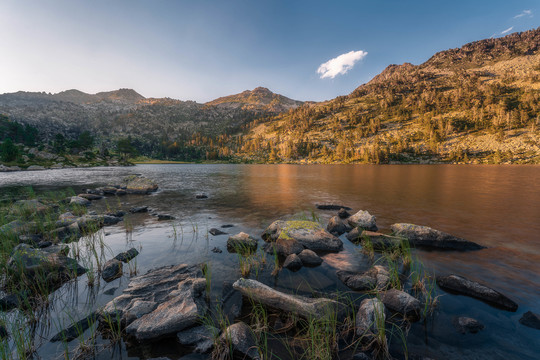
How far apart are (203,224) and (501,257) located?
1928 centimetres

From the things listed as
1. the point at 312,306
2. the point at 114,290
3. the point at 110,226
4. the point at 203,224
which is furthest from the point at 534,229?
the point at 110,226

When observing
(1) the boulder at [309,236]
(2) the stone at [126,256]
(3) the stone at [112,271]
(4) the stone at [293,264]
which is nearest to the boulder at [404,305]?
(4) the stone at [293,264]

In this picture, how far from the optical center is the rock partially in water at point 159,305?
19.5 feet

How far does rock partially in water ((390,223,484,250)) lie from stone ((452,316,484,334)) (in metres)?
7.07

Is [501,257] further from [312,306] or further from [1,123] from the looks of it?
[1,123]

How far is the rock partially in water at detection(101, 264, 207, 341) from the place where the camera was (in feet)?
19.5

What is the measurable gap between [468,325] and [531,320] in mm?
2122

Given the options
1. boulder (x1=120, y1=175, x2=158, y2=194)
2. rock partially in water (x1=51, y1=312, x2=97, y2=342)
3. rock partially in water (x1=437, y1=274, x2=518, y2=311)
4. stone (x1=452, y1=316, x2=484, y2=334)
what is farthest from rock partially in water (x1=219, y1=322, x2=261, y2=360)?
boulder (x1=120, y1=175, x2=158, y2=194)

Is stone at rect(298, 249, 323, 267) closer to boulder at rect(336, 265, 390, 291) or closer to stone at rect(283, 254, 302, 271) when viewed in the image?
stone at rect(283, 254, 302, 271)

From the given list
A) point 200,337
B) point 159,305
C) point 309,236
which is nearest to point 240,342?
point 200,337

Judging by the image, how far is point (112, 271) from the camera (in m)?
9.26

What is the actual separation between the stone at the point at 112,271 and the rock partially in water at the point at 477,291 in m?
13.5

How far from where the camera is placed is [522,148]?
475 ft

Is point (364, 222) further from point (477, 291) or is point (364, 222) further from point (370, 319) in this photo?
point (370, 319)
